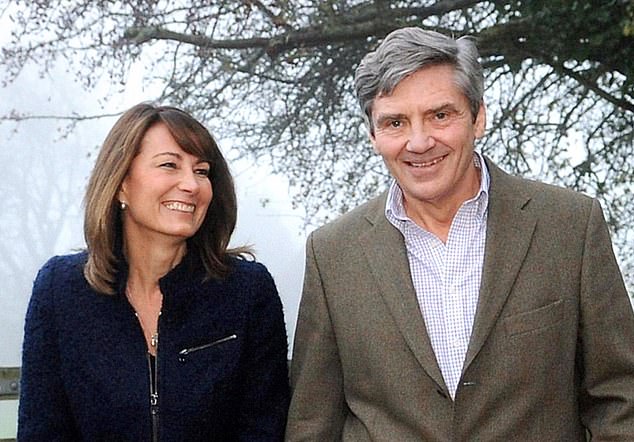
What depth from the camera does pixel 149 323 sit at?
221cm

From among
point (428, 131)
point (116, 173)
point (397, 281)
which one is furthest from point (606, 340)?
point (116, 173)

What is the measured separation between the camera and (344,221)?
7.37 feet

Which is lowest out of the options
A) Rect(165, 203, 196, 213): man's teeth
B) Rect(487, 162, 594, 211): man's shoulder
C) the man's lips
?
Rect(487, 162, 594, 211): man's shoulder

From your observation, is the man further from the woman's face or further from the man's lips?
the woman's face

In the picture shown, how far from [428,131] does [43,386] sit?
2.99 ft

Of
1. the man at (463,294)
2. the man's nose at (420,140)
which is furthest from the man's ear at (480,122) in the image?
the man's nose at (420,140)

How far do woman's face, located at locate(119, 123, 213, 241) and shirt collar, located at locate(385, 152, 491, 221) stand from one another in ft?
1.24

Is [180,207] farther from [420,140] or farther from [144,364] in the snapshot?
[420,140]

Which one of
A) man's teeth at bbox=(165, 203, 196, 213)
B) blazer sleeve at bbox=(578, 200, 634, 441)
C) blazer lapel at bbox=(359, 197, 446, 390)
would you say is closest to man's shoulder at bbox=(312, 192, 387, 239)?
blazer lapel at bbox=(359, 197, 446, 390)

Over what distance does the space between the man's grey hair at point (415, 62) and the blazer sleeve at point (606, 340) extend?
343 millimetres

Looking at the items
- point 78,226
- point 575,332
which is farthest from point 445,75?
point 78,226

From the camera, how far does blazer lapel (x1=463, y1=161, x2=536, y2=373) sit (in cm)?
199

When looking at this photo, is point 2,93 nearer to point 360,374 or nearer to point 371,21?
point 371,21

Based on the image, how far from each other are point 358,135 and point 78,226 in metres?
0.93
